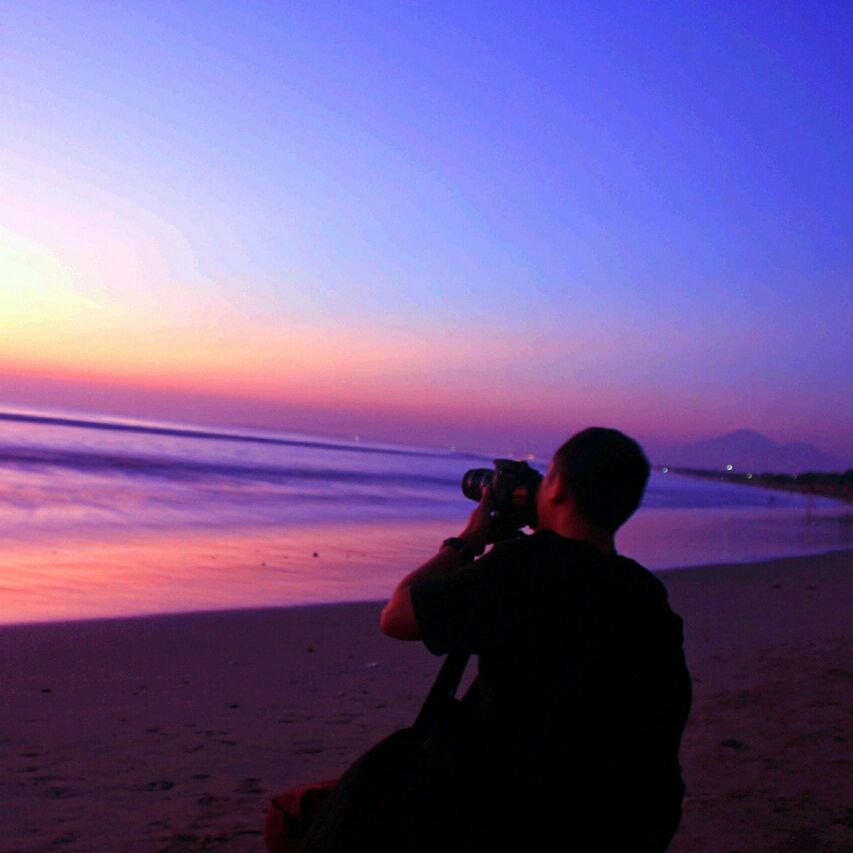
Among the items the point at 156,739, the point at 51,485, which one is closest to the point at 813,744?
the point at 156,739

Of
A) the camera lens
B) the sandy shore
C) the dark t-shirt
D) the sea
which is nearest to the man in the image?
the dark t-shirt

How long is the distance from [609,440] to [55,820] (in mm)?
2745

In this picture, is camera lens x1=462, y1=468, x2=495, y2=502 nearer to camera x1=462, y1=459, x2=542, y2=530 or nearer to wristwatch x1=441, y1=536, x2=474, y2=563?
camera x1=462, y1=459, x2=542, y2=530

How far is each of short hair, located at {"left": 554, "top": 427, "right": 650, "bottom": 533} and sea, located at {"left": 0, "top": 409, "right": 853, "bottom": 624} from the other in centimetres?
604

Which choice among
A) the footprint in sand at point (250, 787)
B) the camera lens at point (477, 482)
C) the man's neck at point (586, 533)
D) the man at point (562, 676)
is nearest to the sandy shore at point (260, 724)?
the footprint in sand at point (250, 787)

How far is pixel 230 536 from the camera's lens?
1370cm

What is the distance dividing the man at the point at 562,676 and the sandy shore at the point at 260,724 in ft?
6.46

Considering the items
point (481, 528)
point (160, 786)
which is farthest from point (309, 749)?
point (481, 528)

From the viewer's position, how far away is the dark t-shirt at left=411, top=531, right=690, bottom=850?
6.04ft

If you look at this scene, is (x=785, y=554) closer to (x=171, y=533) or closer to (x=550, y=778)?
(x=171, y=533)

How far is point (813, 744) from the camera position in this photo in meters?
4.89

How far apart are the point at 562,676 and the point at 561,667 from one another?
0.02 m

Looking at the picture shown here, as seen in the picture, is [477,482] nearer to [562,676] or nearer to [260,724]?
[562,676]

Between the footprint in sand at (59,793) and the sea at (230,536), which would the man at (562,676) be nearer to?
the footprint in sand at (59,793)
